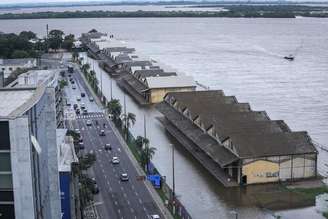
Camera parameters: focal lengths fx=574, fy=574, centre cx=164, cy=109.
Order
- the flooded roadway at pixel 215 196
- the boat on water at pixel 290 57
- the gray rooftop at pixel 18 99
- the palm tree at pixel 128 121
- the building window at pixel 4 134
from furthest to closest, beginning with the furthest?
the boat on water at pixel 290 57 < the palm tree at pixel 128 121 < the flooded roadway at pixel 215 196 < the gray rooftop at pixel 18 99 < the building window at pixel 4 134

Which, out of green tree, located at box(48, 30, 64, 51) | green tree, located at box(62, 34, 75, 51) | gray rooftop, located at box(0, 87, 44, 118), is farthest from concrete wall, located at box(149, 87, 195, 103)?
green tree, located at box(62, 34, 75, 51)

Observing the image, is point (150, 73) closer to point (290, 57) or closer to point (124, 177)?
point (124, 177)

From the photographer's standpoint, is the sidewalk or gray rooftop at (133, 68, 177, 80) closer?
the sidewalk

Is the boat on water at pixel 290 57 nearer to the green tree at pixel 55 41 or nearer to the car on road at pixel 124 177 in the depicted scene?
the green tree at pixel 55 41

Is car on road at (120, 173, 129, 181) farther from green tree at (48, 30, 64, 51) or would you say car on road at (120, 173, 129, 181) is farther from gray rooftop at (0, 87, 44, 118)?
green tree at (48, 30, 64, 51)

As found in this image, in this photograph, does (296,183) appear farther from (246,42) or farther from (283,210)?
(246,42)

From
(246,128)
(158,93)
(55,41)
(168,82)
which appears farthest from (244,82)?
(55,41)

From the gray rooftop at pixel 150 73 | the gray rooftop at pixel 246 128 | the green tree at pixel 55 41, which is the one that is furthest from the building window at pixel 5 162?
the green tree at pixel 55 41
